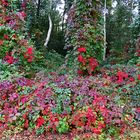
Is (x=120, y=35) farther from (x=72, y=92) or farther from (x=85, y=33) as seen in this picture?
(x=72, y=92)

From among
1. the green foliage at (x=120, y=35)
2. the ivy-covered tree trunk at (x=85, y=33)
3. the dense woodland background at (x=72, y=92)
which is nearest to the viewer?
the dense woodland background at (x=72, y=92)

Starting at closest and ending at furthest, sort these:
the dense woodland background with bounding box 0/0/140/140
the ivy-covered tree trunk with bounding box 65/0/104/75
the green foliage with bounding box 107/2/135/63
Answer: the dense woodland background with bounding box 0/0/140/140
the ivy-covered tree trunk with bounding box 65/0/104/75
the green foliage with bounding box 107/2/135/63

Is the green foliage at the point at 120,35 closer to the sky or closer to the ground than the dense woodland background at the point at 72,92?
closer to the sky

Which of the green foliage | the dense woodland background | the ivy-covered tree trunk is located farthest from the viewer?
the green foliage

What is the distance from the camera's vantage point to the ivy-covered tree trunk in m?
9.06

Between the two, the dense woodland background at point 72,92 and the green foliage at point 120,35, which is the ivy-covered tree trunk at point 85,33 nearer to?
the dense woodland background at point 72,92

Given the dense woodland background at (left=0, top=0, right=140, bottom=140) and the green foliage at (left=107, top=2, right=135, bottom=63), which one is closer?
the dense woodland background at (left=0, top=0, right=140, bottom=140)

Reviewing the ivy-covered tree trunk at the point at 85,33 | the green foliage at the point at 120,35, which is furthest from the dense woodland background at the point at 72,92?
the green foliage at the point at 120,35

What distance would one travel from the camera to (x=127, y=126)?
238 inches

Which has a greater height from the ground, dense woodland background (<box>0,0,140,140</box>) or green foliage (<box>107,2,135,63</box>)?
green foliage (<box>107,2,135,63</box>)

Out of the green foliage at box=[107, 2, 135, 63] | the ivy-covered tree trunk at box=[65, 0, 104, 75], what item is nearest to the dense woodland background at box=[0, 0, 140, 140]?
the ivy-covered tree trunk at box=[65, 0, 104, 75]

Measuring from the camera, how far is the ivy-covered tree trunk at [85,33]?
9.06 metres

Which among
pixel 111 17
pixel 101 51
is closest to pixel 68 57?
pixel 101 51

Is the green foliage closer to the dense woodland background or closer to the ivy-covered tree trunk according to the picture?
the dense woodland background
